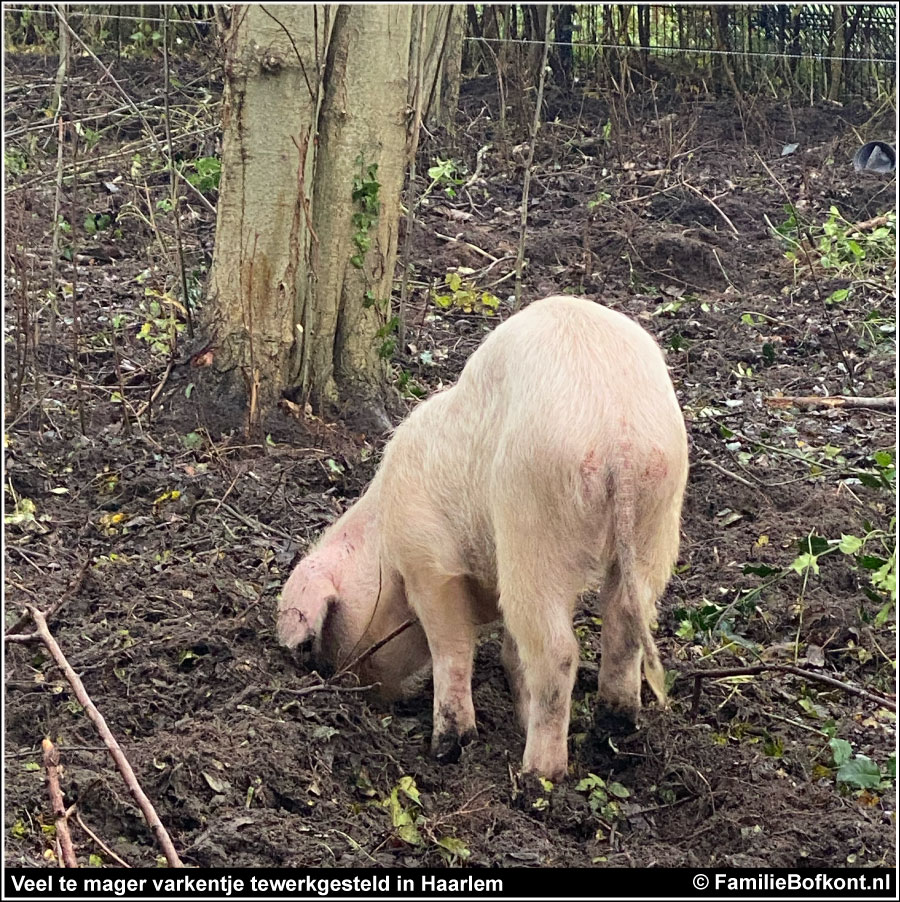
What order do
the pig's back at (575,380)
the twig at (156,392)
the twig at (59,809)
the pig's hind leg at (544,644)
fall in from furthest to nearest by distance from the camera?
the twig at (156,392)
the pig's hind leg at (544,644)
the pig's back at (575,380)
the twig at (59,809)

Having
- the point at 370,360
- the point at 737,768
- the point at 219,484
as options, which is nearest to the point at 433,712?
the point at 737,768

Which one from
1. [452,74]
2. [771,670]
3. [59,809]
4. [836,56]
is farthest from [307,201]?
[836,56]

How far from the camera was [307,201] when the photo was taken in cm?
611

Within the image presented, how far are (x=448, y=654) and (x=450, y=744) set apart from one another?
325mm

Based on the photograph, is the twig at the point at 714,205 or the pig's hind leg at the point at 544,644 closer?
the pig's hind leg at the point at 544,644

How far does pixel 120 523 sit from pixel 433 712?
1.78 m

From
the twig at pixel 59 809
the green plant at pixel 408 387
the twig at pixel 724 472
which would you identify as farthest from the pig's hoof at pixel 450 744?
the green plant at pixel 408 387

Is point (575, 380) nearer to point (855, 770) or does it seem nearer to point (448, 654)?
point (448, 654)

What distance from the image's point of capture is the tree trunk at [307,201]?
5.96m

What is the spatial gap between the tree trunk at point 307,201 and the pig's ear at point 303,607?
5.07 ft

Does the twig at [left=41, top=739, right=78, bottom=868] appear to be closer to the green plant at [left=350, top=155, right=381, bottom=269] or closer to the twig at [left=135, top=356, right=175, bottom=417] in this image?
the twig at [left=135, top=356, right=175, bottom=417]

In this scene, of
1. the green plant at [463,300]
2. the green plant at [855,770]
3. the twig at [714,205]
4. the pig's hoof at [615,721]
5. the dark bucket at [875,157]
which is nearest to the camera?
the green plant at [855,770]

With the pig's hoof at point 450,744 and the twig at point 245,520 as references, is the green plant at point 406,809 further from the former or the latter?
the twig at point 245,520

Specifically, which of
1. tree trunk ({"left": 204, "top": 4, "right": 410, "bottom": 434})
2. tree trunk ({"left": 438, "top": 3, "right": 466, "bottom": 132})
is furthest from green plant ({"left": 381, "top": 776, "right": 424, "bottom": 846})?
tree trunk ({"left": 438, "top": 3, "right": 466, "bottom": 132})
